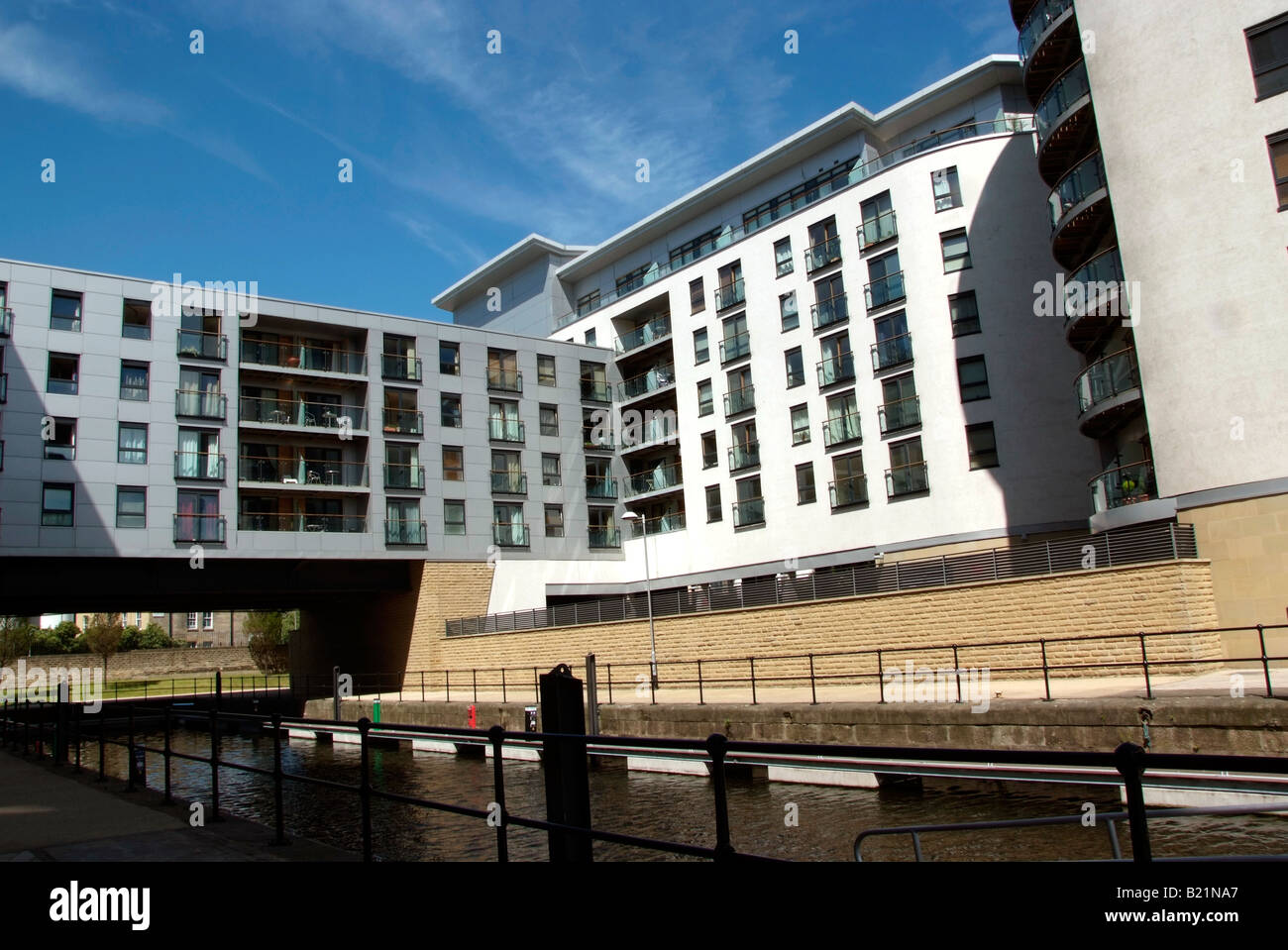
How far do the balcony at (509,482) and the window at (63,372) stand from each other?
16.3 meters

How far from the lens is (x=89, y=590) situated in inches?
1302

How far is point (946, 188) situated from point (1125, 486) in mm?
15349

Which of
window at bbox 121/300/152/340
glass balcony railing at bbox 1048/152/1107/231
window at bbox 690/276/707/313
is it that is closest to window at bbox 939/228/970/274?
glass balcony railing at bbox 1048/152/1107/231

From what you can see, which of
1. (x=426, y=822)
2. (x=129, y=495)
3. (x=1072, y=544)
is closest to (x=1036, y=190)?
(x=1072, y=544)

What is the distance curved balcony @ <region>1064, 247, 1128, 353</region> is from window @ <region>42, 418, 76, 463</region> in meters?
31.8

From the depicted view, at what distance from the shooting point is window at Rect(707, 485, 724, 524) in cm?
4250

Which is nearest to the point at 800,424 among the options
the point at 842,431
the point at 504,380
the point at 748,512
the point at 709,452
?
the point at 842,431

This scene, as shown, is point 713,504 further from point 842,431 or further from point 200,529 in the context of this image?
point 200,529

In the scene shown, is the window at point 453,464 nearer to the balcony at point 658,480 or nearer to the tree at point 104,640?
the balcony at point 658,480

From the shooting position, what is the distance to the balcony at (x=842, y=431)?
3741 cm

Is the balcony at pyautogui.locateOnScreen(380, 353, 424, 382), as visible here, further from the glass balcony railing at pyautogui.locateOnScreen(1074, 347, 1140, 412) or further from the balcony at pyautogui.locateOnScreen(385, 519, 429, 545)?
the glass balcony railing at pyautogui.locateOnScreen(1074, 347, 1140, 412)

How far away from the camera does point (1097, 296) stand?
81.3ft
